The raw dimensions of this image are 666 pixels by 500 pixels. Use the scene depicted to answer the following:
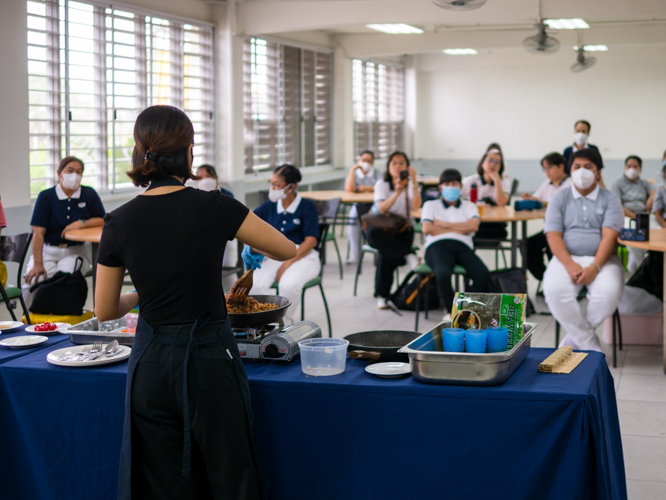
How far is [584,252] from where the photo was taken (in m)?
Answer: 4.64

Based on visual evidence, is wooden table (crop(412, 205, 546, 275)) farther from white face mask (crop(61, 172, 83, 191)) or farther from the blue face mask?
white face mask (crop(61, 172, 83, 191))

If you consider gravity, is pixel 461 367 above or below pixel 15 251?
below

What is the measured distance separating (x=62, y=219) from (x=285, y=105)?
6.10 meters

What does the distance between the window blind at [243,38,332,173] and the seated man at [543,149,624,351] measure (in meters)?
6.21

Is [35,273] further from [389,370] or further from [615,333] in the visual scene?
[615,333]

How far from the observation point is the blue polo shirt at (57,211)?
17.4 feet

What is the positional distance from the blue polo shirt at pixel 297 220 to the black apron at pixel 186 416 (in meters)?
3.09

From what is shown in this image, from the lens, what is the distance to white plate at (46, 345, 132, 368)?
2.39 m

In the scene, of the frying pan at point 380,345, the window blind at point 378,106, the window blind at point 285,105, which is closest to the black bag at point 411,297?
the frying pan at point 380,345

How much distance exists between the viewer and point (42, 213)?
208 inches

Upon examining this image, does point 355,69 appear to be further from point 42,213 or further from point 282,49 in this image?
point 42,213

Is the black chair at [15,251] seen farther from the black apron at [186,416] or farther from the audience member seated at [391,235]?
the black apron at [186,416]

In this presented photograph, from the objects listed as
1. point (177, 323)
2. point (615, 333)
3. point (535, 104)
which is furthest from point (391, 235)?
point (535, 104)

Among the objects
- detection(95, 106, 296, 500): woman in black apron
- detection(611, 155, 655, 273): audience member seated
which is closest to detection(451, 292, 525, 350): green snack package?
detection(95, 106, 296, 500): woman in black apron
